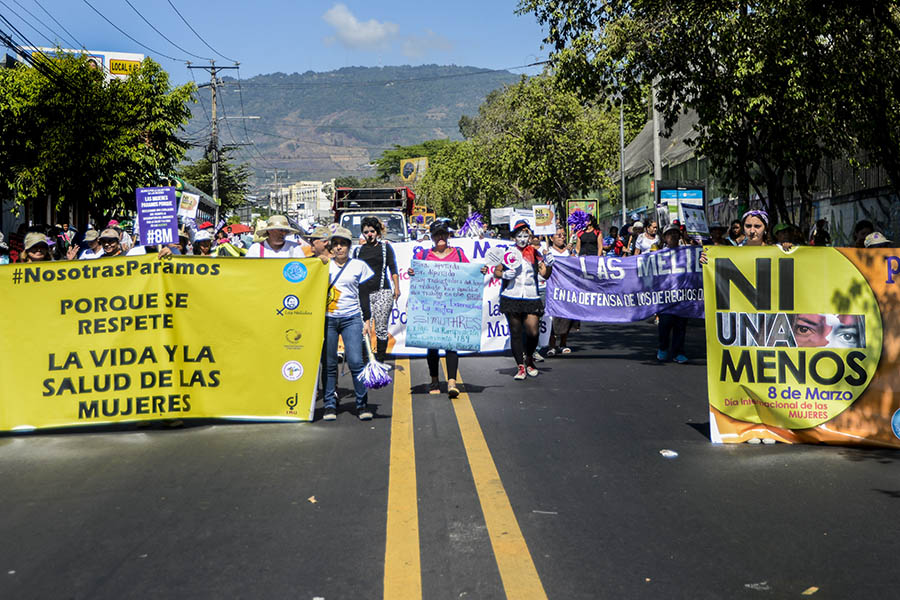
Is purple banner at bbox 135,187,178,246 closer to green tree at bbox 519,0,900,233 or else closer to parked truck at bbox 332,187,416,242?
green tree at bbox 519,0,900,233

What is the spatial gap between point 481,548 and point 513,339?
260 inches

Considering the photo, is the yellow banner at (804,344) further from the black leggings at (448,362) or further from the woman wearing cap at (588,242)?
the woman wearing cap at (588,242)

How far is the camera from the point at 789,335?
7.70m

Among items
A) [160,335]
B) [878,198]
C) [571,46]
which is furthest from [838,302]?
[878,198]

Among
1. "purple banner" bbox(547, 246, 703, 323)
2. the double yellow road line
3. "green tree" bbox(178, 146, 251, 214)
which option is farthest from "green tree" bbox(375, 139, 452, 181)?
the double yellow road line

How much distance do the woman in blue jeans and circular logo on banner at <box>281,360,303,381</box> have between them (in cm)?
46

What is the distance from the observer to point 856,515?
5711 millimetres

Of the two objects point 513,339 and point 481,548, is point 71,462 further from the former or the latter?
point 513,339

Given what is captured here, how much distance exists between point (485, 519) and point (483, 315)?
8665 millimetres

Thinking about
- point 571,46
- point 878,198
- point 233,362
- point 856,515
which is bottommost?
point 856,515

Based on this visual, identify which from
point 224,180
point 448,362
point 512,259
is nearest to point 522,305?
point 512,259

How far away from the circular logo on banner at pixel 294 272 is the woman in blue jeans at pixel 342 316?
26 cm

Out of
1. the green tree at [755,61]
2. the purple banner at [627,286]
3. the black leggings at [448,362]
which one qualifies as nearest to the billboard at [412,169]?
the green tree at [755,61]

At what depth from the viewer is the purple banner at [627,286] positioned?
1333 centimetres
